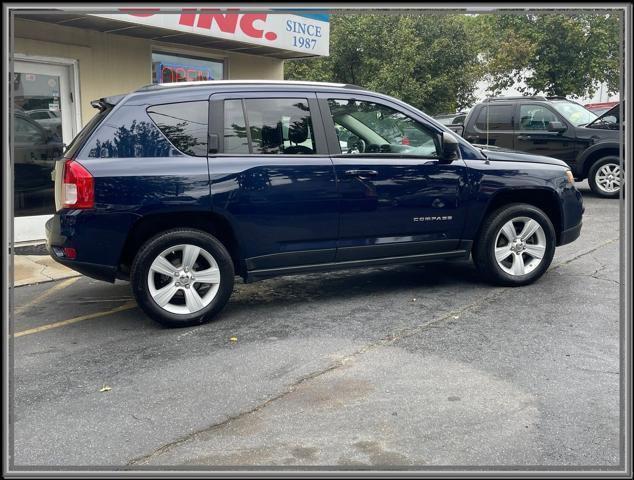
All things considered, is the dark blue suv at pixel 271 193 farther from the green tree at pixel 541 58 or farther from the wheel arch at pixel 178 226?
the green tree at pixel 541 58

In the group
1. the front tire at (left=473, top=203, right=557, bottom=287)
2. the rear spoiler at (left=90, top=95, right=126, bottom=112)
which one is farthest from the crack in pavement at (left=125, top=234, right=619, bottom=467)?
the rear spoiler at (left=90, top=95, right=126, bottom=112)

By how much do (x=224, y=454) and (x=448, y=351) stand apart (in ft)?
6.45

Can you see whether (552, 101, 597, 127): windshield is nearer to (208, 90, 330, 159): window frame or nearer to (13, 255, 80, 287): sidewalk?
(208, 90, 330, 159): window frame

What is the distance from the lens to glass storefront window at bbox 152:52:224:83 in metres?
10.1

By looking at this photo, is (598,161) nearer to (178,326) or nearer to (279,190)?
(279,190)

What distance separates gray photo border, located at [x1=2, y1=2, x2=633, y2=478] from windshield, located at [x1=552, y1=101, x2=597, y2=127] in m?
10.1

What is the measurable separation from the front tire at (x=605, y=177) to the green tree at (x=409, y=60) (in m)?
9.51

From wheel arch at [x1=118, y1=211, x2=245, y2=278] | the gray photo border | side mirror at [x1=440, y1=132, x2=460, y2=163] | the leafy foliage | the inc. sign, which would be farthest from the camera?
the leafy foliage

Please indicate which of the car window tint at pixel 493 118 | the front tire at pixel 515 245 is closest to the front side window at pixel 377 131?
the front tire at pixel 515 245

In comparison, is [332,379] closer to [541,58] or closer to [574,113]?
[574,113]

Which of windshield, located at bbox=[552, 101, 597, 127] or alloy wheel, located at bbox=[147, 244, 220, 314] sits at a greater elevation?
windshield, located at bbox=[552, 101, 597, 127]

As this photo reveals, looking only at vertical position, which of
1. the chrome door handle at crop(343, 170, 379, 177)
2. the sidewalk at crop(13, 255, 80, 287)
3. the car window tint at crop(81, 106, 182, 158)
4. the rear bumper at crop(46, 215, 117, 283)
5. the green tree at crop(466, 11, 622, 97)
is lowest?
the sidewalk at crop(13, 255, 80, 287)

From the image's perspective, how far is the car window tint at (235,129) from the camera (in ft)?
16.9

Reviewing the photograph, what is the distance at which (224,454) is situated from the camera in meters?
3.18
